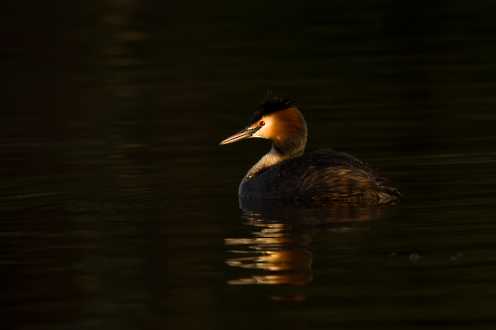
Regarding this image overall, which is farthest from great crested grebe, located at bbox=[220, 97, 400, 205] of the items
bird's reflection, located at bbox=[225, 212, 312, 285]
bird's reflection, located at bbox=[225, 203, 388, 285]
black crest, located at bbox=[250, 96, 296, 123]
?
bird's reflection, located at bbox=[225, 212, 312, 285]

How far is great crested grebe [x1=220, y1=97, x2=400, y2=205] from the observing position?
12.0 metres

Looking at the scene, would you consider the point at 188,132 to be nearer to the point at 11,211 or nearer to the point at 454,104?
the point at 454,104

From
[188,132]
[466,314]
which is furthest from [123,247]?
[188,132]

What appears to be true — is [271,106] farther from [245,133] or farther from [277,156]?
[277,156]

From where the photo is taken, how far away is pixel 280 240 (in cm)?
1086

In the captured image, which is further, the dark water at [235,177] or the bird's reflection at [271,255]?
the bird's reflection at [271,255]

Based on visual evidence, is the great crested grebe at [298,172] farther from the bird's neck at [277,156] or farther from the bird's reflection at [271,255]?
the bird's reflection at [271,255]

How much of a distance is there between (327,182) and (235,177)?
6.86 ft

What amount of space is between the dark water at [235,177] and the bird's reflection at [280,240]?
25 millimetres

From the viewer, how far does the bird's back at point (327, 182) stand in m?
12.0

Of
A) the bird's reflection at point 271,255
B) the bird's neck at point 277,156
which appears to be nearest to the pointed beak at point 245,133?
the bird's neck at point 277,156

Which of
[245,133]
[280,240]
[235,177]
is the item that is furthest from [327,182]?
[235,177]

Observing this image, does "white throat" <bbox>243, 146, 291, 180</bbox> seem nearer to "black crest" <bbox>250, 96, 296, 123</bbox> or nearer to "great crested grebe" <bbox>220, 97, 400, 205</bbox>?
"great crested grebe" <bbox>220, 97, 400, 205</bbox>

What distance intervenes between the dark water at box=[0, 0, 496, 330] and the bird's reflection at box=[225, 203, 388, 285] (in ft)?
0.08
